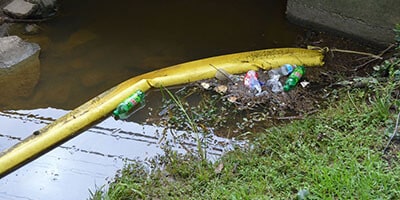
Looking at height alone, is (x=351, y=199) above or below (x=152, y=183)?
above

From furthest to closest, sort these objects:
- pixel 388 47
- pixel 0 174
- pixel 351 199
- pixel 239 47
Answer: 1. pixel 239 47
2. pixel 388 47
3. pixel 0 174
4. pixel 351 199

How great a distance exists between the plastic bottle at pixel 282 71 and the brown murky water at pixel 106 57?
58 cm

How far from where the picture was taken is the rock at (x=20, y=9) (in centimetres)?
559

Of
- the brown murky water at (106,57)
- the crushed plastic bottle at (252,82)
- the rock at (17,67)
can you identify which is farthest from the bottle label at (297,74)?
the rock at (17,67)

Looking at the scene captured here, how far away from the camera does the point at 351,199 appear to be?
2775 millimetres

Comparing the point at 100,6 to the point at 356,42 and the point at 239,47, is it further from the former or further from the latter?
the point at 356,42

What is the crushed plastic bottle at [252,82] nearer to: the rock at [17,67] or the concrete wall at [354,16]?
the concrete wall at [354,16]

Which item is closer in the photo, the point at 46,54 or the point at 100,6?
the point at 46,54

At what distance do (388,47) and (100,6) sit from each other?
3213 mm

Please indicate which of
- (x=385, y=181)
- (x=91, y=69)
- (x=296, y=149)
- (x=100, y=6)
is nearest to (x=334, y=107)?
(x=296, y=149)

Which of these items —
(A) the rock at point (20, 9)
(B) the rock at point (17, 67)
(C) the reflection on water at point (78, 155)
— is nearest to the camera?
(C) the reflection on water at point (78, 155)

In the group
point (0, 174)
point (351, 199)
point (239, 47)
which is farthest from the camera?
point (239, 47)

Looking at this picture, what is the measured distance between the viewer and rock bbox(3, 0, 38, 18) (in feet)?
18.3

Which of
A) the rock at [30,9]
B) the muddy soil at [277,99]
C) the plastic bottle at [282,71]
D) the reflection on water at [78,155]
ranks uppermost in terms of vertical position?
the rock at [30,9]
